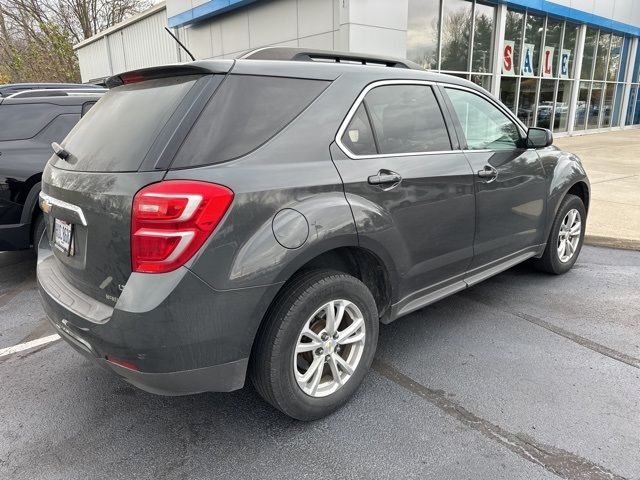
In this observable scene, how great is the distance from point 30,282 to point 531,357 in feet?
15.1

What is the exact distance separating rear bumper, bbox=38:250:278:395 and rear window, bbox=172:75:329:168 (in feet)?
1.76

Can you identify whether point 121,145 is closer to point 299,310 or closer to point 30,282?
point 299,310

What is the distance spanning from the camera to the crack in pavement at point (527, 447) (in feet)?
7.08

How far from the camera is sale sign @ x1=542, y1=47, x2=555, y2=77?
1695 centimetres

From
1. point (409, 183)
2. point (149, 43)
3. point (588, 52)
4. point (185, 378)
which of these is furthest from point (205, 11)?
point (588, 52)

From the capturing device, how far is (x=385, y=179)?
104 inches

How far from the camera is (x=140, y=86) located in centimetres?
254

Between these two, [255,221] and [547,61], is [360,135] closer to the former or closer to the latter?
[255,221]

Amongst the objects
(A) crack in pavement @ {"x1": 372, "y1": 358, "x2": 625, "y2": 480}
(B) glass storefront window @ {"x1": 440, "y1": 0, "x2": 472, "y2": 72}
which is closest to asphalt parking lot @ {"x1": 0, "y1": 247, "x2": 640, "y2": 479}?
(A) crack in pavement @ {"x1": 372, "y1": 358, "x2": 625, "y2": 480}

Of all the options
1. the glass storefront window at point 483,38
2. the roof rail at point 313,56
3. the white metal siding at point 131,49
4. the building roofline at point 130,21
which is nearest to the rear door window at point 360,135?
the roof rail at point 313,56

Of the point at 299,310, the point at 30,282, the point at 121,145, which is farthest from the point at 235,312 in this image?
the point at 30,282

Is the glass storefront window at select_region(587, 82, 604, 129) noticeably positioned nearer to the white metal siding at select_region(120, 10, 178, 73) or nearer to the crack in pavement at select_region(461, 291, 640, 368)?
the white metal siding at select_region(120, 10, 178, 73)

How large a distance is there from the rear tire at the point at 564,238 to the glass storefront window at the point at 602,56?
19013mm

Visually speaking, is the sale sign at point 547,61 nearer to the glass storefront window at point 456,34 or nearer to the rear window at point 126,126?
the glass storefront window at point 456,34
